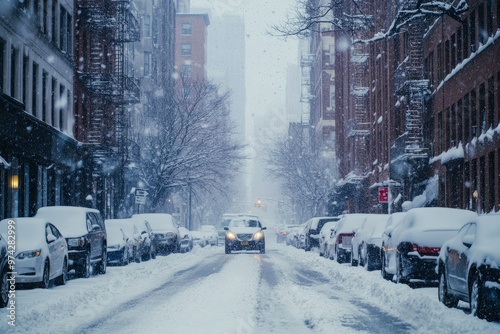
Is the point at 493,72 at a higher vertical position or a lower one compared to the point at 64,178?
higher

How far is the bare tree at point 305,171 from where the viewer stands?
79188 millimetres

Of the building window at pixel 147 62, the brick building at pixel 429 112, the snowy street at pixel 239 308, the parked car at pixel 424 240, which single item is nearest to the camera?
the snowy street at pixel 239 308

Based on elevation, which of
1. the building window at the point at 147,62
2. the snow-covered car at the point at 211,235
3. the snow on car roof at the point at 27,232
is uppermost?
the building window at the point at 147,62

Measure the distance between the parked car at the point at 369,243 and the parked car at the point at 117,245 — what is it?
7645 mm

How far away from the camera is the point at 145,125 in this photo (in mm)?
61062

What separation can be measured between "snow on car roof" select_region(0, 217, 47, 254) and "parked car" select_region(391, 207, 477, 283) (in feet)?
24.9

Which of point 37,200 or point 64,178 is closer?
Result: point 37,200

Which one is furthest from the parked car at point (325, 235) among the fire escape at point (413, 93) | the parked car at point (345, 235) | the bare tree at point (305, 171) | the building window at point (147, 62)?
the building window at point (147, 62)

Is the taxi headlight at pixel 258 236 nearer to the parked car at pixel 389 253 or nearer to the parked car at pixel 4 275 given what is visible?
the parked car at pixel 389 253

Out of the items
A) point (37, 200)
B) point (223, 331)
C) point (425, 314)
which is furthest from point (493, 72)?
point (223, 331)

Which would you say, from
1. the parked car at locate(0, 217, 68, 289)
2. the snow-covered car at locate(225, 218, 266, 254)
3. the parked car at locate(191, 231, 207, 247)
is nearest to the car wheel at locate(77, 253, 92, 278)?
the parked car at locate(0, 217, 68, 289)

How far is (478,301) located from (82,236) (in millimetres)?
13610

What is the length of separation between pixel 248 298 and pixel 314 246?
95.1ft

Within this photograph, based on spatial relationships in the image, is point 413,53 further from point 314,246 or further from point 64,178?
point 64,178
